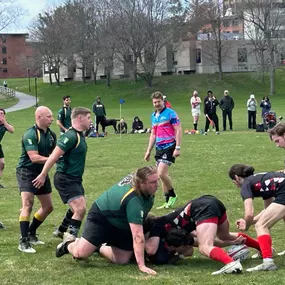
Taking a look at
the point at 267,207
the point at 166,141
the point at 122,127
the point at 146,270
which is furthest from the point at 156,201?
the point at 122,127

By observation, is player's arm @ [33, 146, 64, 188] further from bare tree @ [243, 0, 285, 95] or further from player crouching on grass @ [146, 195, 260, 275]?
bare tree @ [243, 0, 285, 95]

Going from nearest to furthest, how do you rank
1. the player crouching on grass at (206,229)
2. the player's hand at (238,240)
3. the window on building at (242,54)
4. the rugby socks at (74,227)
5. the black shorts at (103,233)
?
the player crouching on grass at (206,229), the black shorts at (103,233), the player's hand at (238,240), the rugby socks at (74,227), the window on building at (242,54)

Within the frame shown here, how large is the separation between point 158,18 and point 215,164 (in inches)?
2362

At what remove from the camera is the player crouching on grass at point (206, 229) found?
6.36m

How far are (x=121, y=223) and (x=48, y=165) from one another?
1.38m

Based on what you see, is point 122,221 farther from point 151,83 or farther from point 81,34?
point 81,34

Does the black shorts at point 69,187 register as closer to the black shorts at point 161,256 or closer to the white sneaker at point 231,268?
the black shorts at point 161,256

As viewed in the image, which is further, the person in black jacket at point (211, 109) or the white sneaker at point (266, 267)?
the person in black jacket at point (211, 109)

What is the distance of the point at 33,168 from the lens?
777 centimetres

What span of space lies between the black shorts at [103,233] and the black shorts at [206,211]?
829 millimetres

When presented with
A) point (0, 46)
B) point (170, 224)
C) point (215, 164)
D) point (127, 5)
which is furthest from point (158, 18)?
point (170, 224)

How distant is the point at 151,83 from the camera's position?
2785 inches

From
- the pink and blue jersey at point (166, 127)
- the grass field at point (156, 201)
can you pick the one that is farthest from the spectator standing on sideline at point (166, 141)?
the grass field at point (156, 201)

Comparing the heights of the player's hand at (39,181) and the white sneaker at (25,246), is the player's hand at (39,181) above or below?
above
